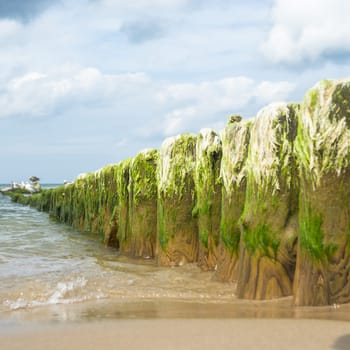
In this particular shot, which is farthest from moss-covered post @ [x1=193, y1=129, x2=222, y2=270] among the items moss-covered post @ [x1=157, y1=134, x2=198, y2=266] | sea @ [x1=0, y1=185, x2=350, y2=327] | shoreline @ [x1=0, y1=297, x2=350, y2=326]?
shoreline @ [x1=0, y1=297, x2=350, y2=326]

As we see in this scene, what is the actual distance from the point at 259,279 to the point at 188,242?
276cm

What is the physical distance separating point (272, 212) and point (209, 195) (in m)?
2.01

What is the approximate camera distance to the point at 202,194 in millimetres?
7047

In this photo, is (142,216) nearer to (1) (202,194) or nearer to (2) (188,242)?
(2) (188,242)

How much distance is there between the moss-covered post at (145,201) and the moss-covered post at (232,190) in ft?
9.79

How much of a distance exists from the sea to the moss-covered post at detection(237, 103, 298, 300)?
0.22 meters

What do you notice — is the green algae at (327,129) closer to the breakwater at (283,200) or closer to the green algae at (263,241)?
the breakwater at (283,200)

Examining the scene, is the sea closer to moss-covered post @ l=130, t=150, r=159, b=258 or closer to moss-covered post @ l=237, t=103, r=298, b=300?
moss-covered post @ l=237, t=103, r=298, b=300

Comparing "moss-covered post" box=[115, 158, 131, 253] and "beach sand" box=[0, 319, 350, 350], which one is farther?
"moss-covered post" box=[115, 158, 131, 253]

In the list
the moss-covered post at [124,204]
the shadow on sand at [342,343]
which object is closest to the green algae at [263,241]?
the shadow on sand at [342,343]

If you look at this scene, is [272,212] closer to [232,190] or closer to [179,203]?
[232,190]

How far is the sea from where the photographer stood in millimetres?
4516

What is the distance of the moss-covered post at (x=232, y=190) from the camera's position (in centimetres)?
593

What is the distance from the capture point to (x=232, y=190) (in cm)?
603
